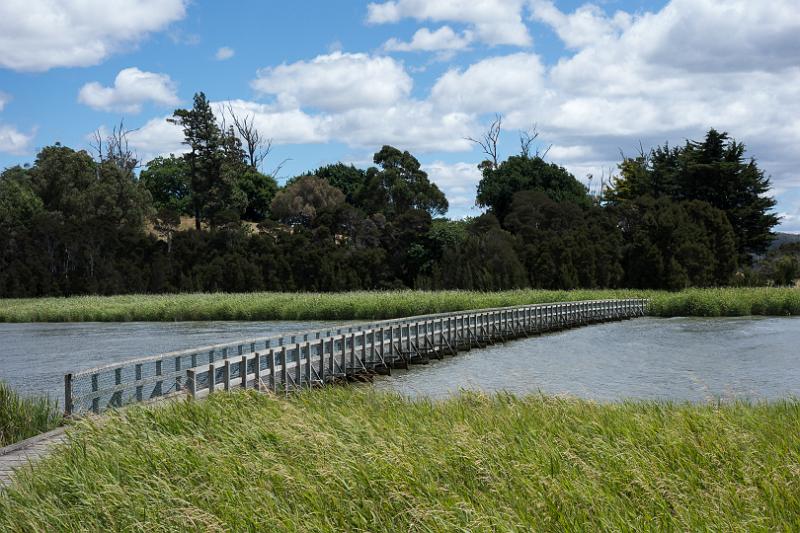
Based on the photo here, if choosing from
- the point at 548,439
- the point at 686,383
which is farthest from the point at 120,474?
the point at 686,383

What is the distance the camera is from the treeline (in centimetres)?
6973

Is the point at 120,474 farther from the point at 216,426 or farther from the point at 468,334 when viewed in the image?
the point at 468,334

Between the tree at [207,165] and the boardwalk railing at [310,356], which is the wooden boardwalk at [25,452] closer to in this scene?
the boardwalk railing at [310,356]

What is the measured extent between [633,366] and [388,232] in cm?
5065

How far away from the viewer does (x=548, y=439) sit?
37.1 feet

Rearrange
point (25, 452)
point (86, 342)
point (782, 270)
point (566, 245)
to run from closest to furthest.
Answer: point (25, 452)
point (86, 342)
point (566, 245)
point (782, 270)

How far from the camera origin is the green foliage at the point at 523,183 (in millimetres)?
86750

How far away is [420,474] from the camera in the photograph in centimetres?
982

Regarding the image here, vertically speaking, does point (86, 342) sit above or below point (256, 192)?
below

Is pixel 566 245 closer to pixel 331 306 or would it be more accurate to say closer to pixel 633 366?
pixel 331 306

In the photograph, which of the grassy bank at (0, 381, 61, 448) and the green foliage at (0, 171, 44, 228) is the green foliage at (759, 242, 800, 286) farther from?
the grassy bank at (0, 381, 61, 448)

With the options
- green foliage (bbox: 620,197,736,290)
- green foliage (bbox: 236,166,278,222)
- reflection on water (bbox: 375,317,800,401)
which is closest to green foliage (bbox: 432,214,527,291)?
green foliage (bbox: 620,197,736,290)

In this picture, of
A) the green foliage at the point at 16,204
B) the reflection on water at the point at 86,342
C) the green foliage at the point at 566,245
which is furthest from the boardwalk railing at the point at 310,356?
the green foliage at the point at 16,204

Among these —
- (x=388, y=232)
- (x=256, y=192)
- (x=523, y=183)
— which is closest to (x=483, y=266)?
(x=388, y=232)
